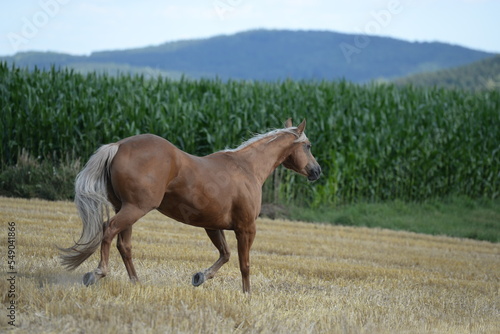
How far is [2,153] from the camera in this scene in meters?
16.0

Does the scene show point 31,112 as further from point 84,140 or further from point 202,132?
point 202,132

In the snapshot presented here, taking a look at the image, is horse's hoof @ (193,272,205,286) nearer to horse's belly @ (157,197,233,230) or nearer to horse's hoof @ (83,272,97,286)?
horse's belly @ (157,197,233,230)

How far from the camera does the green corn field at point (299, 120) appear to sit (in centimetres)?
1648

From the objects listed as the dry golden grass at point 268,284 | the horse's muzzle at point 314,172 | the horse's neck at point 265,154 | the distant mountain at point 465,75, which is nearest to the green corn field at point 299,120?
the dry golden grass at point 268,284

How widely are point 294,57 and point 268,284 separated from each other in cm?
10578

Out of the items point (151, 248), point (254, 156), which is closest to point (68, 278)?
point (254, 156)

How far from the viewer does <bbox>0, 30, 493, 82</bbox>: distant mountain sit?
109438 millimetres

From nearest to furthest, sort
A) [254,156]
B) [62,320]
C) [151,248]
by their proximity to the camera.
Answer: [62,320], [254,156], [151,248]

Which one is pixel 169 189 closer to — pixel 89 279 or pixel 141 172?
pixel 141 172

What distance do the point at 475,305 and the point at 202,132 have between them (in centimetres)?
1084

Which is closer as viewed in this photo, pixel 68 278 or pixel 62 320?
pixel 62 320

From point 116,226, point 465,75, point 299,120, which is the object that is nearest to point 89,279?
point 116,226

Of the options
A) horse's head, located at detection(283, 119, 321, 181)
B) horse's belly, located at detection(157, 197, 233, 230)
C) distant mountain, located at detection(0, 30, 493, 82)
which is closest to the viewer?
horse's belly, located at detection(157, 197, 233, 230)

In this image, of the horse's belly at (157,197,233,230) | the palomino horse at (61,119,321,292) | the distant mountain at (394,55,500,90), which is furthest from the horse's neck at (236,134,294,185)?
the distant mountain at (394,55,500,90)
